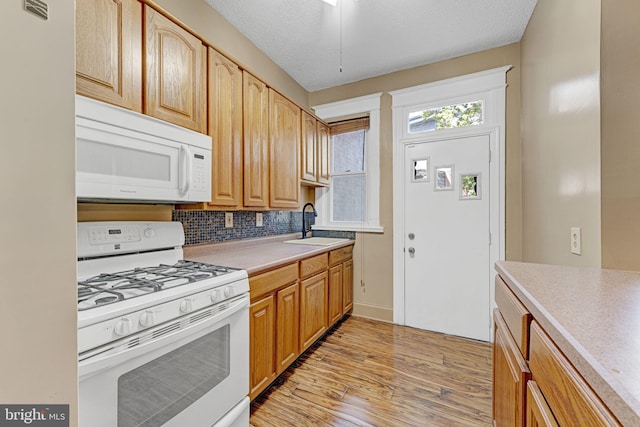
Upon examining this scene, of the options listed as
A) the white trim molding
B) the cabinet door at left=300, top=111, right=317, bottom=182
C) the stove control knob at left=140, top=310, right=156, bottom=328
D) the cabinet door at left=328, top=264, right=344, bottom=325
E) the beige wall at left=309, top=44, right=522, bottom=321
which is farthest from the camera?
the white trim molding

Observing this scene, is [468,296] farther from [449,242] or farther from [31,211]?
[31,211]

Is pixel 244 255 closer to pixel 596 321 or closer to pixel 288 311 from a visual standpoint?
pixel 288 311

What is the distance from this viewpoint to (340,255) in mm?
2775

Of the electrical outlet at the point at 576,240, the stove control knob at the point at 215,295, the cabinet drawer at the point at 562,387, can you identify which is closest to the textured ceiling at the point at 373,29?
the electrical outlet at the point at 576,240

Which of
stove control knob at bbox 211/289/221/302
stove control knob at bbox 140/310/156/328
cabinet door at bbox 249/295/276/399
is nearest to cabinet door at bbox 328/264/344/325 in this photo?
cabinet door at bbox 249/295/276/399

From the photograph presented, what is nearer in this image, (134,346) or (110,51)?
(134,346)

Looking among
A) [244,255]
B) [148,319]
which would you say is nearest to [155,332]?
[148,319]

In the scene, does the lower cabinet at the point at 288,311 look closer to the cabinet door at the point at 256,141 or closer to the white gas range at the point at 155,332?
the white gas range at the point at 155,332

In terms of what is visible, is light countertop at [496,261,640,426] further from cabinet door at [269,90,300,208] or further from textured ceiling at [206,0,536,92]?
textured ceiling at [206,0,536,92]

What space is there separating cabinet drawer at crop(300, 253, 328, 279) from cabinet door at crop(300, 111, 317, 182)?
0.88 metres

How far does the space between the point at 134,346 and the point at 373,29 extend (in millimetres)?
2663

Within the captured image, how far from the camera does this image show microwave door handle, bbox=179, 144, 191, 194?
4.80ft

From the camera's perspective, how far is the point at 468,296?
2.58 meters

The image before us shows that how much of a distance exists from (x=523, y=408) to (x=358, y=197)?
2.52 metres
